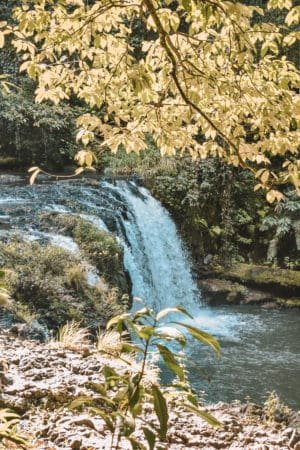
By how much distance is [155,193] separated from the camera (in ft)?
43.0

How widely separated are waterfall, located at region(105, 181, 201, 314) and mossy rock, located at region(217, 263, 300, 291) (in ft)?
4.06

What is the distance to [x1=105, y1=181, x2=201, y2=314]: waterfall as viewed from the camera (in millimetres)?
10320

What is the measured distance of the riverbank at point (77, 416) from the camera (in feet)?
10.2

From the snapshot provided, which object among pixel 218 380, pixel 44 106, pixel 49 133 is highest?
pixel 44 106

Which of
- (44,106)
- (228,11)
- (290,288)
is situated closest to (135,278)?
(290,288)

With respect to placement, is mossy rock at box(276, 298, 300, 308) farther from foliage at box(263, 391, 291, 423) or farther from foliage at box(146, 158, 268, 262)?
foliage at box(263, 391, 291, 423)

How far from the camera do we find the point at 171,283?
36.8ft

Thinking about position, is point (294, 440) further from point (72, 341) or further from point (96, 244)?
point (96, 244)

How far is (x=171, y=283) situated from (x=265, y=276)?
2656 mm

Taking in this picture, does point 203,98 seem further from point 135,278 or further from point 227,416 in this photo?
point 135,278

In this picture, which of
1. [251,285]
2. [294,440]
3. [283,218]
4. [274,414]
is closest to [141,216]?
[251,285]

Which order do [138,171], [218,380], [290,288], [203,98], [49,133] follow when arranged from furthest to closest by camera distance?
1. [49,133]
2. [138,171]
3. [290,288]
4. [218,380]
5. [203,98]

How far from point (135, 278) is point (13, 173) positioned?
7.58m

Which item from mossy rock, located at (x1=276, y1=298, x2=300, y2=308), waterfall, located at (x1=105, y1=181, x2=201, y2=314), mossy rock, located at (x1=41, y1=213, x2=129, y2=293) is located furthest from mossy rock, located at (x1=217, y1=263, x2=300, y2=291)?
mossy rock, located at (x1=41, y1=213, x2=129, y2=293)
